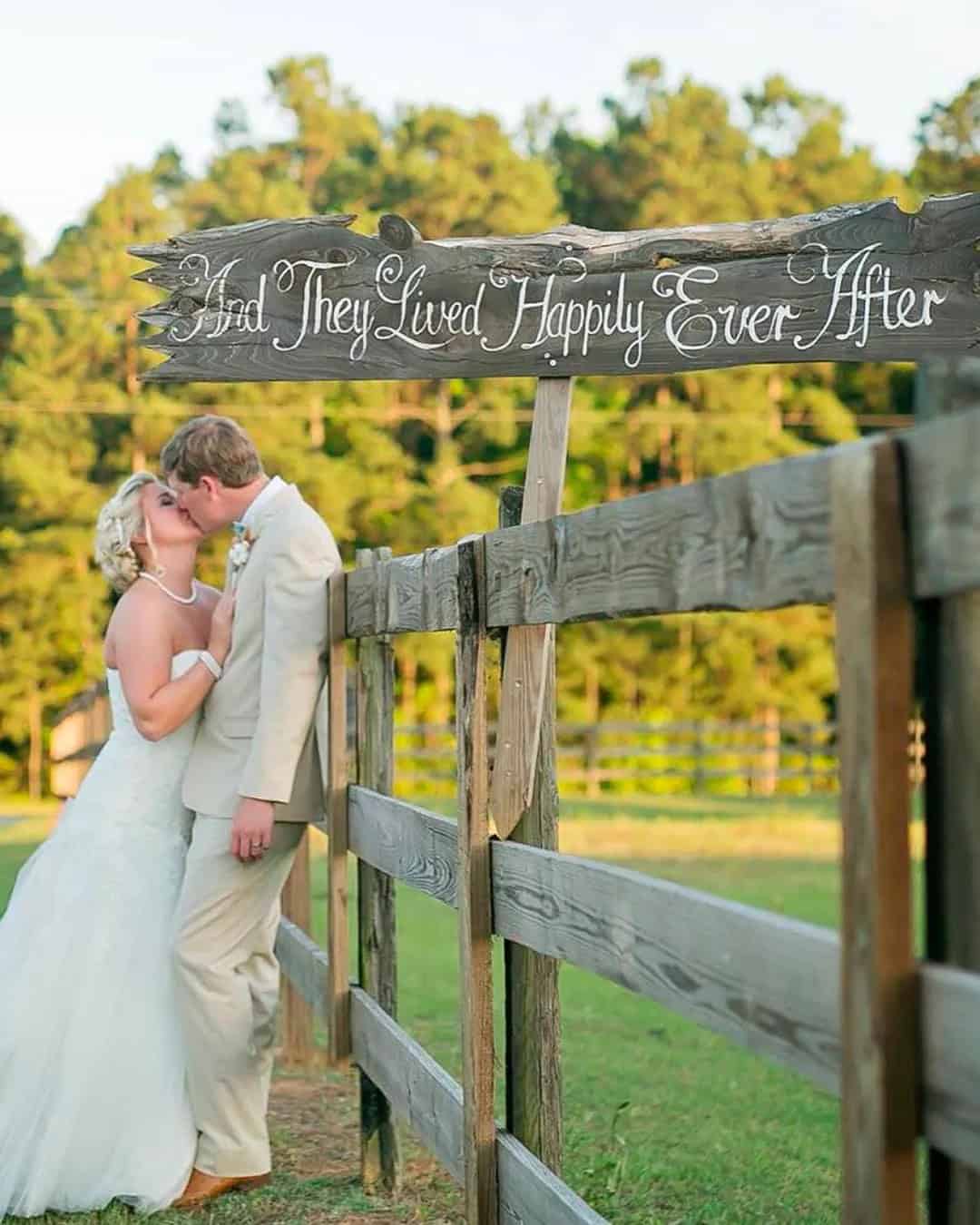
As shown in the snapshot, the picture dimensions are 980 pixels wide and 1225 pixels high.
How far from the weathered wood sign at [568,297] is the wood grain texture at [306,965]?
191 centimetres

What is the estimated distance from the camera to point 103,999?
5.43 metres

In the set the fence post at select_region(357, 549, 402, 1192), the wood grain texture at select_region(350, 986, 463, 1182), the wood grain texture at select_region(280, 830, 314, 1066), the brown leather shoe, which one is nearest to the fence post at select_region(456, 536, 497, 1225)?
the wood grain texture at select_region(350, 986, 463, 1182)

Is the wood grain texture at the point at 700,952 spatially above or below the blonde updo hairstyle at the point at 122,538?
below

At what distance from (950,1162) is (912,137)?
153 feet

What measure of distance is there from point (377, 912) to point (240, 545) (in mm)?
1077

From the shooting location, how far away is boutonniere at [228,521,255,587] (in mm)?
5434

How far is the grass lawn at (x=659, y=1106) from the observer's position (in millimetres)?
5234

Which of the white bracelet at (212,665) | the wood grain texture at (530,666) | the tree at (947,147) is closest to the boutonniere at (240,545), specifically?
the white bracelet at (212,665)

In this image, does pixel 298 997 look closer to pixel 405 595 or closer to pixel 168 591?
pixel 168 591

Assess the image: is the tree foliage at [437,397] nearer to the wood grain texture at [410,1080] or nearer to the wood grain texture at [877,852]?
the wood grain texture at [410,1080]

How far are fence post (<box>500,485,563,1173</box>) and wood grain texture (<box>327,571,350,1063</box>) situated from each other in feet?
4.81

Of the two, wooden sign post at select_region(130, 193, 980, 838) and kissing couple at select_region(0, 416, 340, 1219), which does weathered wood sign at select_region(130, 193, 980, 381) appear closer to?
wooden sign post at select_region(130, 193, 980, 838)

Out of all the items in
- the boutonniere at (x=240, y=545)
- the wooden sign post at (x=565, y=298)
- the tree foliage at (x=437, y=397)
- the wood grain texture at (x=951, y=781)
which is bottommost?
the wood grain texture at (x=951, y=781)

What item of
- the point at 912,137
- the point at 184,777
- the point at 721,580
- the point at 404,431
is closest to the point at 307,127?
the point at 404,431
